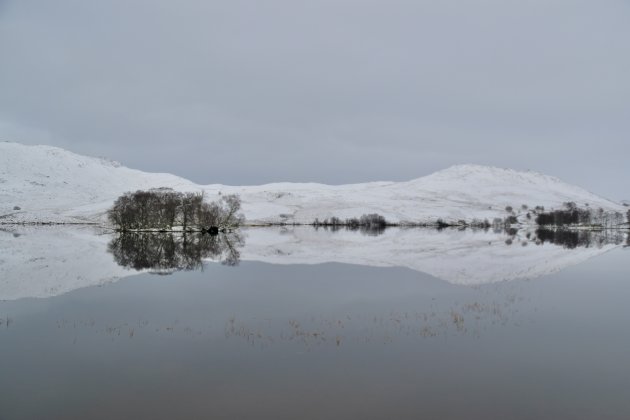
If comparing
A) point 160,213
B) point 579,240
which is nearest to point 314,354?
point 579,240

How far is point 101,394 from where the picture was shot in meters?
14.2

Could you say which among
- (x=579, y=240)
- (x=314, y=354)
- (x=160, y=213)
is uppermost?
(x=160, y=213)

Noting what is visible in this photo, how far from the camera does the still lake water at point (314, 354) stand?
13.5 metres

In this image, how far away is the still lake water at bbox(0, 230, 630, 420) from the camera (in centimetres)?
1354

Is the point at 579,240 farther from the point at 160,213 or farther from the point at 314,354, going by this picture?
the point at 314,354

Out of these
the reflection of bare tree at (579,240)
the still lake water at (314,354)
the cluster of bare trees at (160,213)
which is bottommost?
the still lake water at (314,354)

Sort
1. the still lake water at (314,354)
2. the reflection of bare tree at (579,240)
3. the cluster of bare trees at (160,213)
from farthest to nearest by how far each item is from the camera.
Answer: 1. the cluster of bare trees at (160,213)
2. the reflection of bare tree at (579,240)
3. the still lake water at (314,354)

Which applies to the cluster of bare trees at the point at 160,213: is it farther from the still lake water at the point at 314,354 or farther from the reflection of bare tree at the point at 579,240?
the still lake water at the point at 314,354

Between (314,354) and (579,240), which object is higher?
(579,240)

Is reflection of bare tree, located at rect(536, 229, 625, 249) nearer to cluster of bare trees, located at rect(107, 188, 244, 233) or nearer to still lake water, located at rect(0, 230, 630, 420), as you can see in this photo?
still lake water, located at rect(0, 230, 630, 420)

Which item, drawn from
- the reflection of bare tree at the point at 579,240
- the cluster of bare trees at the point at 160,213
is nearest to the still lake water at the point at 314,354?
the reflection of bare tree at the point at 579,240

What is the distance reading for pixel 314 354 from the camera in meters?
18.2

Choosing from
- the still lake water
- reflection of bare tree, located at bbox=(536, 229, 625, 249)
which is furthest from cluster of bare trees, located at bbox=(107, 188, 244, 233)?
the still lake water

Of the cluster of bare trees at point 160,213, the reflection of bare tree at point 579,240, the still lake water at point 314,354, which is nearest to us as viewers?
the still lake water at point 314,354
